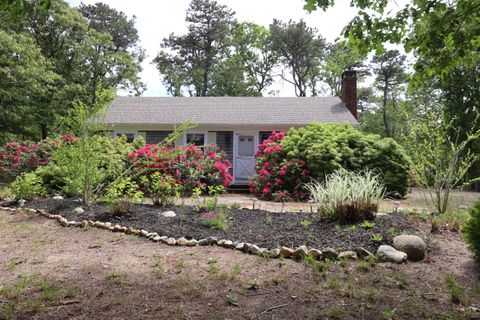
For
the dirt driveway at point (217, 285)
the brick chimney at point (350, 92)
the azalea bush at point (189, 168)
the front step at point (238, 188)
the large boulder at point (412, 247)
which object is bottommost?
the dirt driveway at point (217, 285)

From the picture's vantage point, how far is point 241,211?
275 inches

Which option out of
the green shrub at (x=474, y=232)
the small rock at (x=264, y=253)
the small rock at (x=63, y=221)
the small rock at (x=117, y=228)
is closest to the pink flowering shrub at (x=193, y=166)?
the small rock at (x=63, y=221)

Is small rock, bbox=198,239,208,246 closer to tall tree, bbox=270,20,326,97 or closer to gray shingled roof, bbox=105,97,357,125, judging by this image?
gray shingled roof, bbox=105,97,357,125

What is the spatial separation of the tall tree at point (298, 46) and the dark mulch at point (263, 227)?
26.1m

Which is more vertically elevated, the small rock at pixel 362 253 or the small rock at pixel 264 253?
the small rock at pixel 362 253

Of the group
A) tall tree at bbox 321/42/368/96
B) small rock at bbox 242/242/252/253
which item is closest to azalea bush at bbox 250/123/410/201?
small rock at bbox 242/242/252/253

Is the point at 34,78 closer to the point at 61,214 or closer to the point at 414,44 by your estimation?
the point at 61,214

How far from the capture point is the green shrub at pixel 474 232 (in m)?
3.90

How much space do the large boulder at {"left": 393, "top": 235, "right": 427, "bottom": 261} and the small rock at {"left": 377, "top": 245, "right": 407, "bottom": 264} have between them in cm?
8

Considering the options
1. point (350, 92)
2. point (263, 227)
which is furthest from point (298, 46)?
point (263, 227)

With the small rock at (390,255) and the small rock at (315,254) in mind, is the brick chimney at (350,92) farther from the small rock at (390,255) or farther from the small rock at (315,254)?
the small rock at (315,254)

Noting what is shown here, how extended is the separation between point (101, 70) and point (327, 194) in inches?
840

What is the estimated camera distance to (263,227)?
219 inches

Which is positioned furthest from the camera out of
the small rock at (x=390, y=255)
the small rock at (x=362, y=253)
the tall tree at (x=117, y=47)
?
the tall tree at (x=117, y=47)
